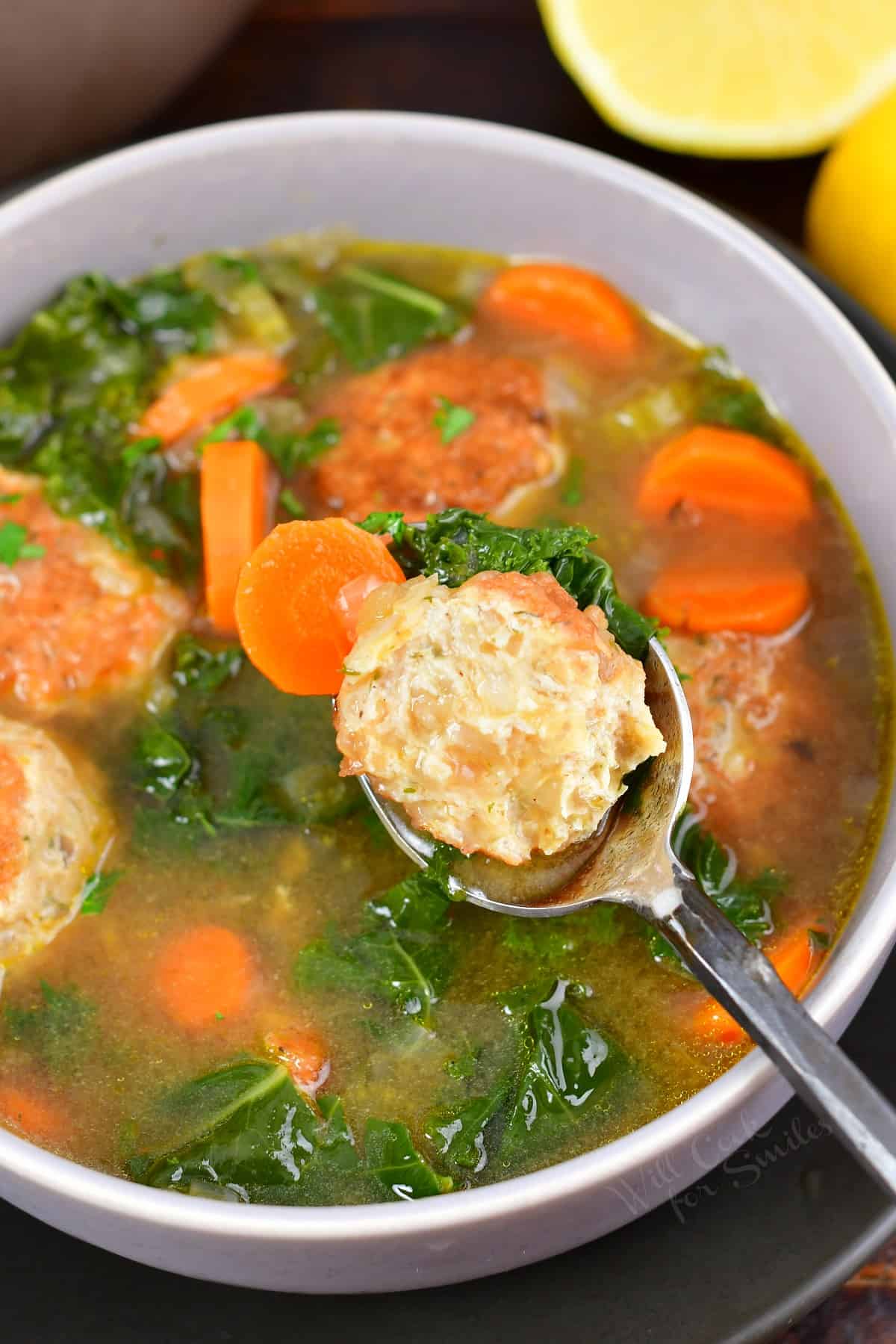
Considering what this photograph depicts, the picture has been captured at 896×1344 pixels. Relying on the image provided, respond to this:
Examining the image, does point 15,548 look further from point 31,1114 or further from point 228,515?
point 31,1114

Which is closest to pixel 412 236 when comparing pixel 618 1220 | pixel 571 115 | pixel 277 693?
pixel 571 115

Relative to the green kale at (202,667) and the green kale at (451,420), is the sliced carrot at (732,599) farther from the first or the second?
the green kale at (202,667)

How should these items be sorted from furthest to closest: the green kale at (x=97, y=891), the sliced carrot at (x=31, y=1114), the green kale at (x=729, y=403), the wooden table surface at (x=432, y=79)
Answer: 1. the wooden table surface at (x=432, y=79)
2. the green kale at (x=729, y=403)
3. the green kale at (x=97, y=891)
4. the sliced carrot at (x=31, y=1114)

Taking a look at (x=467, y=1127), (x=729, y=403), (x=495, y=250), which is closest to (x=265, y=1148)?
(x=467, y=1127)

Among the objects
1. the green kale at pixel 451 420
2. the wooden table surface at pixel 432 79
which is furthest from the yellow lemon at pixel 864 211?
the green kale at pixel 451 420

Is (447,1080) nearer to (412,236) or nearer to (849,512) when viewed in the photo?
(849,512)

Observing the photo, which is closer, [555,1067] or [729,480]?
[555,1067]
